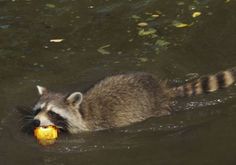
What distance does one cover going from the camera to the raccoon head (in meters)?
7.20

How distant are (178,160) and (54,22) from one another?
3985mm

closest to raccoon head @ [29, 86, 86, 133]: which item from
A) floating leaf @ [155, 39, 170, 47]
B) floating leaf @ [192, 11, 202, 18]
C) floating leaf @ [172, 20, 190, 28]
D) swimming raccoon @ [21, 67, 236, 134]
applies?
swimming raccoon @ [21, 67, 236, 134]

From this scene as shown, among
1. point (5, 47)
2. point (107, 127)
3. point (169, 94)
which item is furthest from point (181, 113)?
point (5, 47)

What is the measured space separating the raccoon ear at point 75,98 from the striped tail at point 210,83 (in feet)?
3.75

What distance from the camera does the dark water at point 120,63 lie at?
6.91m

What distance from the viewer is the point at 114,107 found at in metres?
7.67

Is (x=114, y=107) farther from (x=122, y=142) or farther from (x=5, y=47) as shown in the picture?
(x=5, y=47)

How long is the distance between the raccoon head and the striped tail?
1188mm

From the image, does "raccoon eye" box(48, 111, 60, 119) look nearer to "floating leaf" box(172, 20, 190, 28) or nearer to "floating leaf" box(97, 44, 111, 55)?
"floating leaf" box(97, 44, 111, 55)

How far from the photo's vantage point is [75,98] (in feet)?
24.3

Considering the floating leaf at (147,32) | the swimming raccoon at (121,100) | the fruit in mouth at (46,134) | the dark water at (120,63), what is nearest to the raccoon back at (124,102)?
the swimming raccoon at (121,100)

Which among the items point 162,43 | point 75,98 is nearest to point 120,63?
point 162,43

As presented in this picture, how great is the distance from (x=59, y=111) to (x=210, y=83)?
165 centimetres

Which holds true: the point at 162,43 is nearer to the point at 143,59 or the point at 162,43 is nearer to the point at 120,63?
the point at 143,59
